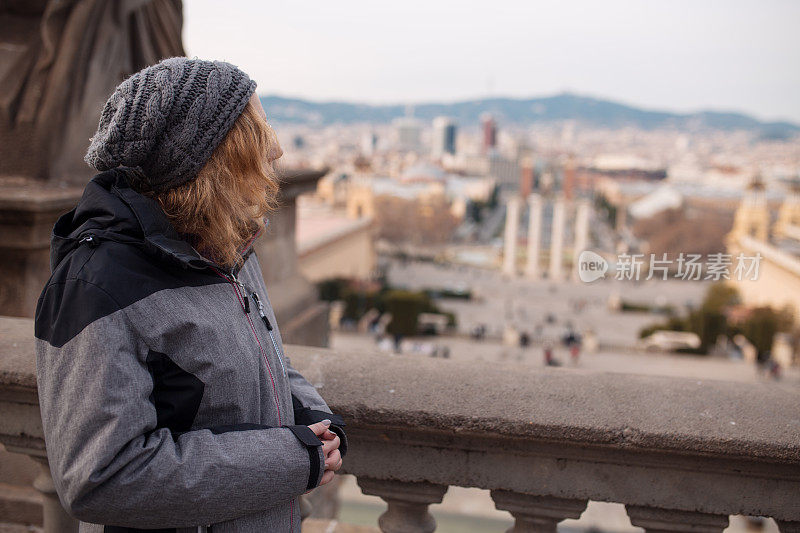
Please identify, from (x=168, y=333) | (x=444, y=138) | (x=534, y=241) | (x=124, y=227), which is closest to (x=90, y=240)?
(x=124, y=227)

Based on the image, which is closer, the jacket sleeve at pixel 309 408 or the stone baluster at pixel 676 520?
the jacket sleeve at pixel 309 408

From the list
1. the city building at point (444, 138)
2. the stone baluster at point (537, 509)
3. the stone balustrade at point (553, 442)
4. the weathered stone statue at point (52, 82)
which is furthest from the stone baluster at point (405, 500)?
the city building at point (444, 138)

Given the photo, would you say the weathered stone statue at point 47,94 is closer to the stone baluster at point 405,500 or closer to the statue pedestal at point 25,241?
the statue pedestal at point 25,241

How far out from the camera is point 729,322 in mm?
26203

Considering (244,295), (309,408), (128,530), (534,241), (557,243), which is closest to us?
(128,530)

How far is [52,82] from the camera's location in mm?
2893

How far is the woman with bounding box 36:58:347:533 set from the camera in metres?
1.00

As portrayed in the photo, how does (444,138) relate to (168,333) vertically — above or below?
below

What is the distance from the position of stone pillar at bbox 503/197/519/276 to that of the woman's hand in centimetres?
4845

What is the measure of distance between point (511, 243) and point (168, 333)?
4883 centimetres

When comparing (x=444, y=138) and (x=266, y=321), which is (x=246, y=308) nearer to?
(x=266, y=321)

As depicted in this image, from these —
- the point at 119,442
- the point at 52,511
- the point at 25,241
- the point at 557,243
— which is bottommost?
the point at 557,243

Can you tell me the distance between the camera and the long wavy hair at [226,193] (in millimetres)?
1129

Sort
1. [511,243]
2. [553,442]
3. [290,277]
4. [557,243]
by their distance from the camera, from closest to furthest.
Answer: [553,442], [290,277], [557,243], [511,243]
